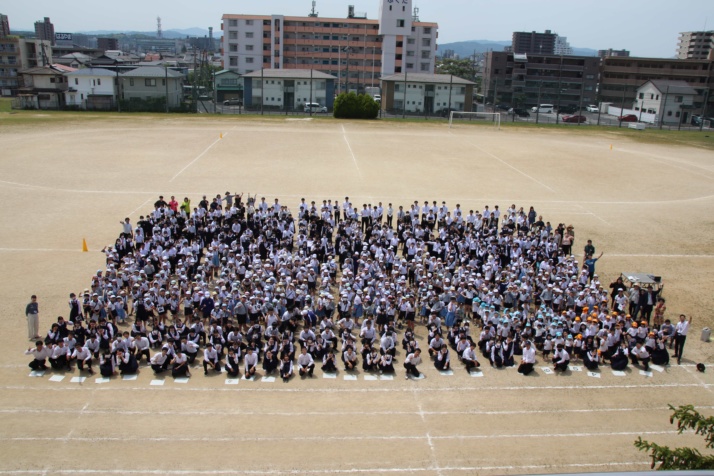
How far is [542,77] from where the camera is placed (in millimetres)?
89688

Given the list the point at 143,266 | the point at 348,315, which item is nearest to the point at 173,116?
the point at 143,266

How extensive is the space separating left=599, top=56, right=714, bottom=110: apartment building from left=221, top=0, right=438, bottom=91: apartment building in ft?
86.8

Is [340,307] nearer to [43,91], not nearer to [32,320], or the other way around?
[32,320]

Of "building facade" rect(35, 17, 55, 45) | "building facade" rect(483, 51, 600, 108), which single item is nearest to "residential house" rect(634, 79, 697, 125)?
"building facade" rect(483, 51, 600, 108)

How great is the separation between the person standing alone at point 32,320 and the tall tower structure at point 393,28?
8023 cm

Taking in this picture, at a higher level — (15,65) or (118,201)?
(15,65)

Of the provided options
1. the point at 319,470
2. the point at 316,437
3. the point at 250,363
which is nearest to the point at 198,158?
the point at 250,363

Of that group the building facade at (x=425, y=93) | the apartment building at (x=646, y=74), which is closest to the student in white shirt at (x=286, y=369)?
the building facade at (x=425, y=93)

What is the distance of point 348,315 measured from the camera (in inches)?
621

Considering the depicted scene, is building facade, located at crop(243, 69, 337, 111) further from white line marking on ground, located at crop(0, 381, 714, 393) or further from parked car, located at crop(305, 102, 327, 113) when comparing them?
white line marking on ground, located at crop(0, 381, 714, 393)

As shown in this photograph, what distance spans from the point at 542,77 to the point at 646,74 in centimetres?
1452

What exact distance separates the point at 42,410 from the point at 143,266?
663 cm

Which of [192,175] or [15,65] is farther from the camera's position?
[15,65]

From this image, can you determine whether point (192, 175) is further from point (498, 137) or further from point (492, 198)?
point (498, 137)
